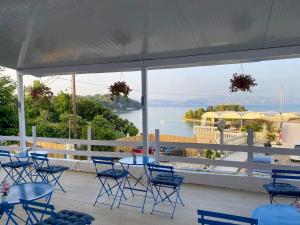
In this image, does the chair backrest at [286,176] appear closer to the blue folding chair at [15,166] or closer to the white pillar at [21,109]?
the blue folding chair at [15,166]

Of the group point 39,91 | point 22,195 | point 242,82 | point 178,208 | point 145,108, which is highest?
point 39,91

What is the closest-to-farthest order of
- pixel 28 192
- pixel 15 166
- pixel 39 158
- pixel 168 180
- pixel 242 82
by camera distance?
pixel 28 192
pixel 168 180
pixel 242 82
pixel 39 158
pixel 15 166

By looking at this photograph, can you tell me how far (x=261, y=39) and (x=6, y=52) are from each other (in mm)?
4985

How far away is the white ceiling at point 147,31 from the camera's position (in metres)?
3.32

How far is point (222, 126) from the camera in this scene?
580 centimetres

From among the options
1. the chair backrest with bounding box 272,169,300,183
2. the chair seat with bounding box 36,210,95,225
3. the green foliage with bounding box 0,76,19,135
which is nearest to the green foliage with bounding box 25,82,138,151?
the green foliage with bounding box 0,76,19,135

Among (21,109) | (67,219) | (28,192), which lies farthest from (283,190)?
(21,109)

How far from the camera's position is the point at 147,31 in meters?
4.11

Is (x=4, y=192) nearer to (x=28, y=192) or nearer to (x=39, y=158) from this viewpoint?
(x=28, y=192)

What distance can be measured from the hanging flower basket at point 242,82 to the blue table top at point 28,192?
320 centimetres

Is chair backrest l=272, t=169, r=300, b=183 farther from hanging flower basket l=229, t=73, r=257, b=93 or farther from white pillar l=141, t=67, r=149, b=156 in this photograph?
white pillar l=141, t=67, r=149, b=156

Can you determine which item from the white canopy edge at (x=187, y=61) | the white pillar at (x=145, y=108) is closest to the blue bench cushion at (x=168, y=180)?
the white pillar at (x=145, y=108)

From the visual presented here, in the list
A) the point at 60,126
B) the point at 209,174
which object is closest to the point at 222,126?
the point at 209,174

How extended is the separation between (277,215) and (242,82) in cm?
240
